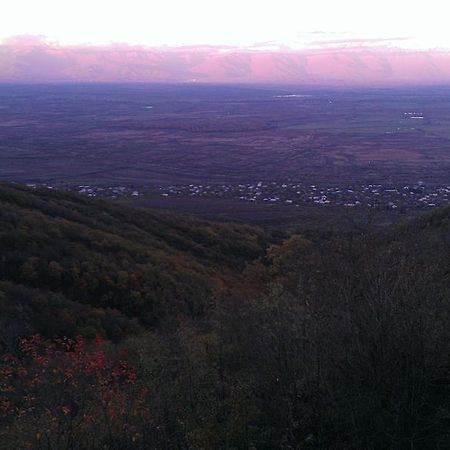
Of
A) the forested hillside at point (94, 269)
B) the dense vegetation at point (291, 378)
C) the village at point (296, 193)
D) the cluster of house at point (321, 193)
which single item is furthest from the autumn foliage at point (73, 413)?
the village at point (296, 193)

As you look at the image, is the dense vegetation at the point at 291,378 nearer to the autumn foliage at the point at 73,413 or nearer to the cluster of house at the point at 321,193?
the autumn foliage at the point at 73,413

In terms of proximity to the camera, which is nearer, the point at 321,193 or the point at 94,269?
the point at 94,269

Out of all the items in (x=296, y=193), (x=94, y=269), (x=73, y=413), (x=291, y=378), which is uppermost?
(x=291, y=378)

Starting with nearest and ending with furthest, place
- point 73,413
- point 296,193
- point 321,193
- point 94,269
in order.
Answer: point 73,413 < point 94,269 < point 321,193 < point 296,193

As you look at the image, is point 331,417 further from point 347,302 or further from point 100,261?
point 100,261

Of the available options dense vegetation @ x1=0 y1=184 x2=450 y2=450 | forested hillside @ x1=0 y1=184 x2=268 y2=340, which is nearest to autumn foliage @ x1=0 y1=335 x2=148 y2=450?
dense vegetation @ x1=0 y1=184 x2=450 y2=450

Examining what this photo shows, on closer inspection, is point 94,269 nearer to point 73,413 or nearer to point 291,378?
point 73,413

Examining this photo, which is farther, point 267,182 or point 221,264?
point 267,182

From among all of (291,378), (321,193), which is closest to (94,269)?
(291,378)

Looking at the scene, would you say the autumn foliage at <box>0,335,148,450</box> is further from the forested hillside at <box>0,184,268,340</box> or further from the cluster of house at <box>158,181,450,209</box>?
the cluster of house at <box>158,181,450,209</box>

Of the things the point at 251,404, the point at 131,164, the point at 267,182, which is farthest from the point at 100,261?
the point at 131,164

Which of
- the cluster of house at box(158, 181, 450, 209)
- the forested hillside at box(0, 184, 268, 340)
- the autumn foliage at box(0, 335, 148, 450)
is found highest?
the autumn foliage at box(0, 335, 148, 450)
